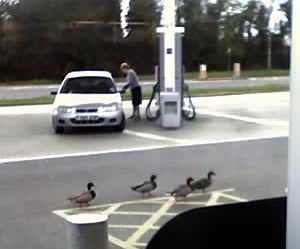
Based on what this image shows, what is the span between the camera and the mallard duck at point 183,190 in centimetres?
250

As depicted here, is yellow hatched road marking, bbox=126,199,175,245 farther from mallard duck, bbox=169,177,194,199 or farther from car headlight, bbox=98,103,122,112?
car headlight, bbox=98,103,122,112

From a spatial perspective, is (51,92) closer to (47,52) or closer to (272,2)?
(47,52)

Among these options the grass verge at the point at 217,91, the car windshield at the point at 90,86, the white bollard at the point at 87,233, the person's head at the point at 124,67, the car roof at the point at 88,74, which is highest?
the person's head at the point at 124,67

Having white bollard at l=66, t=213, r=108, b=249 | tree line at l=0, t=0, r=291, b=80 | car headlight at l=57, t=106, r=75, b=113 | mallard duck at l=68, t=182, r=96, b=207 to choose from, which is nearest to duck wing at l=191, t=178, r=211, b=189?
mallard duck at l=68, t=182, r=96, b=207

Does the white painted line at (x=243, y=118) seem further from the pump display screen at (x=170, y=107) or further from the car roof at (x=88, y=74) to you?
the car roof at (x=88, y=74)

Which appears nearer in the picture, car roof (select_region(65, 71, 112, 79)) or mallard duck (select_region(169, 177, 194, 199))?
car roof (select_region(65, 71, 112, 79))

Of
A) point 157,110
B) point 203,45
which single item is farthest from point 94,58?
point 157,110

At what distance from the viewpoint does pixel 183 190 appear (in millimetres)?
2598

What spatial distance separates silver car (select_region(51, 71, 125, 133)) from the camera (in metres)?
2.03

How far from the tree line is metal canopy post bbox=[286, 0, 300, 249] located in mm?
308

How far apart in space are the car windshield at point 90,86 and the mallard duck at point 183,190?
62 cm

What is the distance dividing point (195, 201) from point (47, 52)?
76cm

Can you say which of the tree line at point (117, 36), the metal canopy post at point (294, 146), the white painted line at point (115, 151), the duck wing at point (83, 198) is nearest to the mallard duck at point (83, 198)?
the duck wing at point (83, 198)

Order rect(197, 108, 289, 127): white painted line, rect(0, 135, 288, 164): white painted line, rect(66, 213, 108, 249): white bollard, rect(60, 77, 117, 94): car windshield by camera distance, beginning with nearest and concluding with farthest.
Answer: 1. rect(66, 213, 108, 249): white bollard
2. rect(60, 77, 117, 94): car windshield
3. rect(197, 108, 289, 127): white painted line
4. rect(0, 135, 288, 164): white painted line
